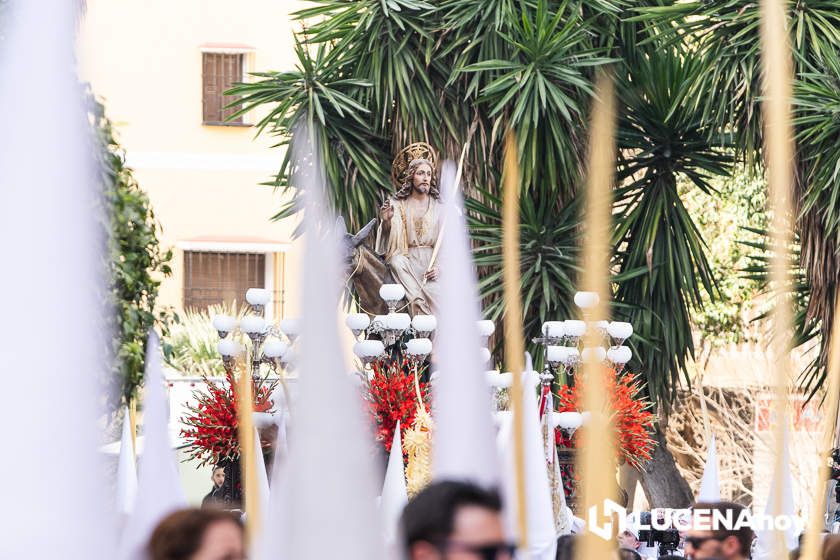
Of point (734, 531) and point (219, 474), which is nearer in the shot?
point (734, 531)

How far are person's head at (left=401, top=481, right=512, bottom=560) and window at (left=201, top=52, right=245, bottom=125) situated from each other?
2148 centimetres

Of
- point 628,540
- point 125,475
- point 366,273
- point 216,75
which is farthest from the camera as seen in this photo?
point 216,75

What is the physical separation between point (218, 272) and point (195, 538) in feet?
68.3

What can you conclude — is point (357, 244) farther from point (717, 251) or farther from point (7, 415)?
point (7, 415)

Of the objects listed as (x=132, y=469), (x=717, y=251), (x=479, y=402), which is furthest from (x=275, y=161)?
(x=479, y=402)

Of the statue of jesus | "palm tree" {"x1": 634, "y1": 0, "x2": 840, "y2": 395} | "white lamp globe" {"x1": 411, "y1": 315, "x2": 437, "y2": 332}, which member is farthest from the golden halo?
"white lamp globe" {"x1": 411, "y1": 315, "x2": 437, "y2": 332}

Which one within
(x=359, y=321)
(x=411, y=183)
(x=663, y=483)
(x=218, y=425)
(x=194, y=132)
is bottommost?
(x=663, y=483)

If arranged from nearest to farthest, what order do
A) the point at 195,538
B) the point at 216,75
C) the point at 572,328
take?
the point at 195,538, the point at 572,328, the point at 216,75

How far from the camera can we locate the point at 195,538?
298 cm

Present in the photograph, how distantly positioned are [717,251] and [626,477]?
478 centimetres

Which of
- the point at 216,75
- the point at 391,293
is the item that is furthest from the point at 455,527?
the point at 216,75

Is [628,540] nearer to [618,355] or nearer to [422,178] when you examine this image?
[618,355]

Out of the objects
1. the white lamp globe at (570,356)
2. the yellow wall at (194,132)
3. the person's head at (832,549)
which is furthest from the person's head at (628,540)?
the yellow wall at (194,132)

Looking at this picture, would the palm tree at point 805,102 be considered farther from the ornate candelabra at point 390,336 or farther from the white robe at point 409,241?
the ornate candelabra at point 390,336
